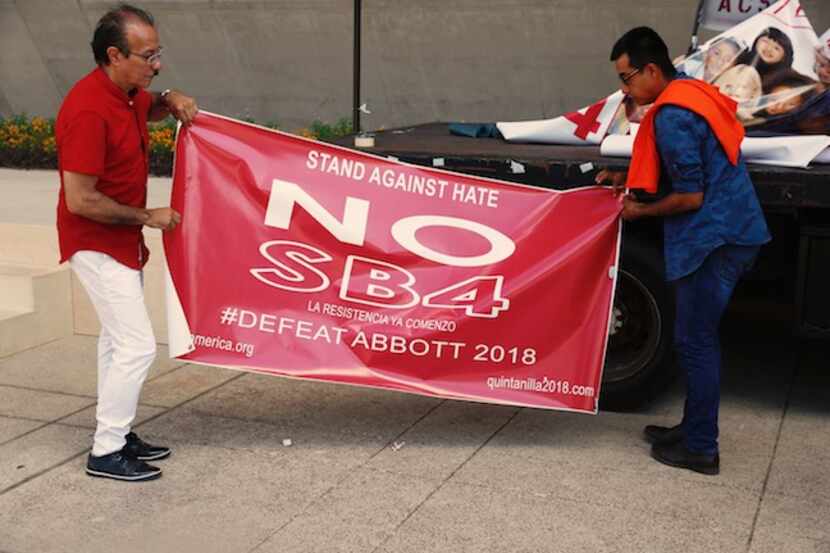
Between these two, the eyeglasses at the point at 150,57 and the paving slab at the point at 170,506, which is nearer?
the paving slab at the point at 170,506

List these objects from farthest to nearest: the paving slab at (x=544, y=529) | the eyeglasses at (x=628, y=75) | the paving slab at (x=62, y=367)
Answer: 1. the paving slab at (x=62, y=367)
2. the eyeglasses at (x=628, y=75)
3. the paving slab at (x=544, y=529)

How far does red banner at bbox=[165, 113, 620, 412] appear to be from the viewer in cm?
516

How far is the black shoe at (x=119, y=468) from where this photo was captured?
4793 mm

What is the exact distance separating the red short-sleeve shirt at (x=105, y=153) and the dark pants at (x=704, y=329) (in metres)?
2.32

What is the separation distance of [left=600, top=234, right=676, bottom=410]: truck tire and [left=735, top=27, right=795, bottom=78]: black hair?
1138 millimetres

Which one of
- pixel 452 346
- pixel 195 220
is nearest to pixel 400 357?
pixel 452 346

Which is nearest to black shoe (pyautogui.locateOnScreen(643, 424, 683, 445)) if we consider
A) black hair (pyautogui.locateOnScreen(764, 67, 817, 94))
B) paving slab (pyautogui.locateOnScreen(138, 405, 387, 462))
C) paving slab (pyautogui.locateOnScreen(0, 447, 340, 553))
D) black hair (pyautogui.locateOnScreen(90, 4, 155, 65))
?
paving slab (pyautogui.locateOnScreen(138, 405, 387, 462))

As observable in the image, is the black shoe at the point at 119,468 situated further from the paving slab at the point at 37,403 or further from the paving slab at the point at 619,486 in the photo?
the paving slab at the point at 619,486

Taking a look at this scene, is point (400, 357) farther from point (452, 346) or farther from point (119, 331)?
point (119, 331)

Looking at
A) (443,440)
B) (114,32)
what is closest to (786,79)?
(443,440)

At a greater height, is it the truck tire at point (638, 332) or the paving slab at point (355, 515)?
the truck tire at point (638, 332)

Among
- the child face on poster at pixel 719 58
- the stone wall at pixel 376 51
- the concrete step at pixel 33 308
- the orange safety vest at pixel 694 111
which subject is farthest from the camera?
the stone wall at pixel 376 51

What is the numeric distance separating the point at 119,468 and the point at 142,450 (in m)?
0.24

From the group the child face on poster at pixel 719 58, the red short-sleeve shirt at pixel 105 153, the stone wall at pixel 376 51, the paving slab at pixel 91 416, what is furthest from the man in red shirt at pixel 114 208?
the stone wall at pixel 376 51
